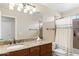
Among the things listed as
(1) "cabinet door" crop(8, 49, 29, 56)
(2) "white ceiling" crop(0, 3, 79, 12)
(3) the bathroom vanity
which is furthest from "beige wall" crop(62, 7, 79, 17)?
(1) "cabinet door" crop(8, 49, 29, 56)

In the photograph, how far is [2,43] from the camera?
1934 mm

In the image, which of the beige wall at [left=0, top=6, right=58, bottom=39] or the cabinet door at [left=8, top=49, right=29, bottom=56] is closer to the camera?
the cabinet door at [left=8, top=49, right=29, bottom=56]

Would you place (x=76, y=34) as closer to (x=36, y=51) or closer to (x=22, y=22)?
(x=36, y=51)

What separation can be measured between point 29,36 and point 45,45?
0.59 m

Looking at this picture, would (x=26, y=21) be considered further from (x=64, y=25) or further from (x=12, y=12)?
(x=64, y=25)

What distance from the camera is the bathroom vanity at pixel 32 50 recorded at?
5.49 feet

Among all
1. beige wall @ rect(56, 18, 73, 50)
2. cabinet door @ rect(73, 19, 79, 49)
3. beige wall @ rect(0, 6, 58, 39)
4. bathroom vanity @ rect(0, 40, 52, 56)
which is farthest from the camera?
beige wall @ rect(56, 18, 73, 50)

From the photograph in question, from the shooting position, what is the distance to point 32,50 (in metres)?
2.13

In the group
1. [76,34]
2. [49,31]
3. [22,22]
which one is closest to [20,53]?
[22,22]

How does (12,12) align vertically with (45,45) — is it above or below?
above

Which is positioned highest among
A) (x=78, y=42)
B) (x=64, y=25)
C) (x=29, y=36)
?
(x=64, y=25)

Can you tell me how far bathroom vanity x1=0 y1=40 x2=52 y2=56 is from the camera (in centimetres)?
167

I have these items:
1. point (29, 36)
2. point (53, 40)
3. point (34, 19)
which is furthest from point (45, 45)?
point (34, 19)

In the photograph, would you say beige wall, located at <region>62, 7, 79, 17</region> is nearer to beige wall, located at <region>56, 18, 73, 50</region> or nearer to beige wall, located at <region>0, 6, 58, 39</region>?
beige wall, located at <region>56, 18, 73, 50</region>
